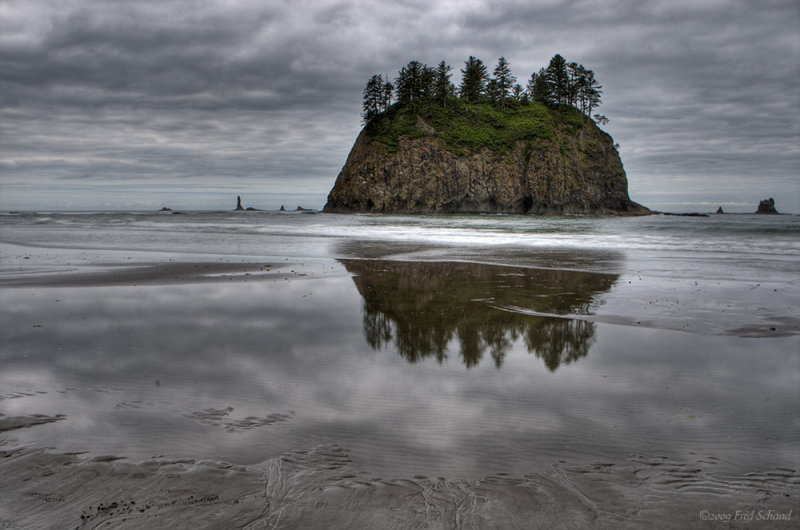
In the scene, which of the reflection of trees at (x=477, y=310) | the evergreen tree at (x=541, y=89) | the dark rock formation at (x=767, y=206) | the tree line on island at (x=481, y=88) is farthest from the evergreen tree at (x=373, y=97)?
the dark rock formation at (x=767, y=206)

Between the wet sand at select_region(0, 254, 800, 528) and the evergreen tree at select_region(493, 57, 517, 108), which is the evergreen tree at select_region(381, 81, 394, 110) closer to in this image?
the evergreen tree at select_region(493, 57, 517, 108)

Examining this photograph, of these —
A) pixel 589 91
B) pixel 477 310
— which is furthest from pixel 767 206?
pixel 477 310

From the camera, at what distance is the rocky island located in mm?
67062

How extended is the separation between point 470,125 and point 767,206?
3764 inches

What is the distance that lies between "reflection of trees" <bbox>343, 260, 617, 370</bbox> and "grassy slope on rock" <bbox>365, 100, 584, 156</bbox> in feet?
190

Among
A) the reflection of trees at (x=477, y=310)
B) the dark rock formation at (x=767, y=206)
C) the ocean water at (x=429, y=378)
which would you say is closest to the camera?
the ocean water at (x=429, y=378)

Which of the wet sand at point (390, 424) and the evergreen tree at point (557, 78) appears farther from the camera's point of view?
the evergreen tree at point (557, 78)

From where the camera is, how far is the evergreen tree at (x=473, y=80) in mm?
85000

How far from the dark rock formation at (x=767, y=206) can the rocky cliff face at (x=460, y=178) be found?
78.3m

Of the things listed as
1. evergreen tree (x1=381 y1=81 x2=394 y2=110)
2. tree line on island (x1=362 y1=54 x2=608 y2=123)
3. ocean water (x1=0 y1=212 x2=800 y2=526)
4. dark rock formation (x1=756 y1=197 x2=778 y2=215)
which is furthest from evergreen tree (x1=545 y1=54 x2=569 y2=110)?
ocean water (x1=0 y1=212 x2=800 y2=526)

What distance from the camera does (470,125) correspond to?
74.2 m

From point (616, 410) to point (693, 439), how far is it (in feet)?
1.93

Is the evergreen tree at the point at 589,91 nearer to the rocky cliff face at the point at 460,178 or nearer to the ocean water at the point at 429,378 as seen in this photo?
the rocky cliff face at the point at 460,178

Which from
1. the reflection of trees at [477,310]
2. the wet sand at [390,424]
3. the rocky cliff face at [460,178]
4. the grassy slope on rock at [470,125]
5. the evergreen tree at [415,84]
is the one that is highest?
the evergreen tree at [415,84]
